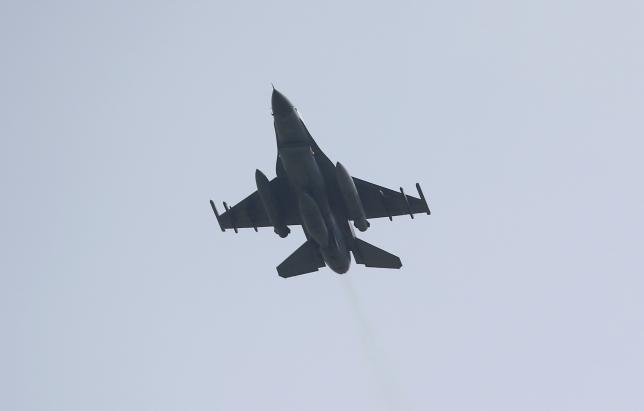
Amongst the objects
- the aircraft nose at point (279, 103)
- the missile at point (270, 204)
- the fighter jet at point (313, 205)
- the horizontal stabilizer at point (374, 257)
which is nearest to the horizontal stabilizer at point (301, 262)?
the fighter jet at point (313, 205)

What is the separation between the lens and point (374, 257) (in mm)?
52844

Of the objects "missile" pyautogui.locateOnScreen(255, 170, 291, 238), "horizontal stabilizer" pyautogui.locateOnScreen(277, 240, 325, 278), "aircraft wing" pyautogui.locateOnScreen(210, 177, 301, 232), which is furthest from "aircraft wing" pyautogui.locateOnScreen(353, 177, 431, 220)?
"aircraft wing" pyautogui.locateOnScreen(210, 177, 301, 232)

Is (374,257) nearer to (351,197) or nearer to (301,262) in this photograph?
(301,262)

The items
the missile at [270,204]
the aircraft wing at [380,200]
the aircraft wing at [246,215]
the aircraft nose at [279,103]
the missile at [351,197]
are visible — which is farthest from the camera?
the aircraft wing at [246,215]

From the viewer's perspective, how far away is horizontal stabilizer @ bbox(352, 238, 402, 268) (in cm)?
5272

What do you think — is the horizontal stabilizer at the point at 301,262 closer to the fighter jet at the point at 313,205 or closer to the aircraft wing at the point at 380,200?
the fighter jet at the point at 313,205

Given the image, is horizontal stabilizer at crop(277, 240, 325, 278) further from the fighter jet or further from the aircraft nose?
the aircraft nose

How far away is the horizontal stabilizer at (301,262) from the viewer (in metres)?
53.1

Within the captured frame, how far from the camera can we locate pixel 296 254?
5356 cm

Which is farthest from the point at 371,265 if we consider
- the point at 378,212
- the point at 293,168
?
the point at 293,168

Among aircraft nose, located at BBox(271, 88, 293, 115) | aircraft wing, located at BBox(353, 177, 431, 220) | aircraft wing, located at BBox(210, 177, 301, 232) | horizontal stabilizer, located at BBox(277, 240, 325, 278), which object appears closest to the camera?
aircraft nose, located at BBox(271, 88, 293, 115)

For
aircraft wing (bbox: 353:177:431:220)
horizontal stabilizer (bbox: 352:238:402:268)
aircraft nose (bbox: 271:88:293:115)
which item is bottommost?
horizontal stabilizer (bbox: 352:238:402:268)

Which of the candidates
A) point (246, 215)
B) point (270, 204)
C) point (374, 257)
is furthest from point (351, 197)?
point (246, 215)

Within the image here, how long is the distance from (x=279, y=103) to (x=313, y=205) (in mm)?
4686
